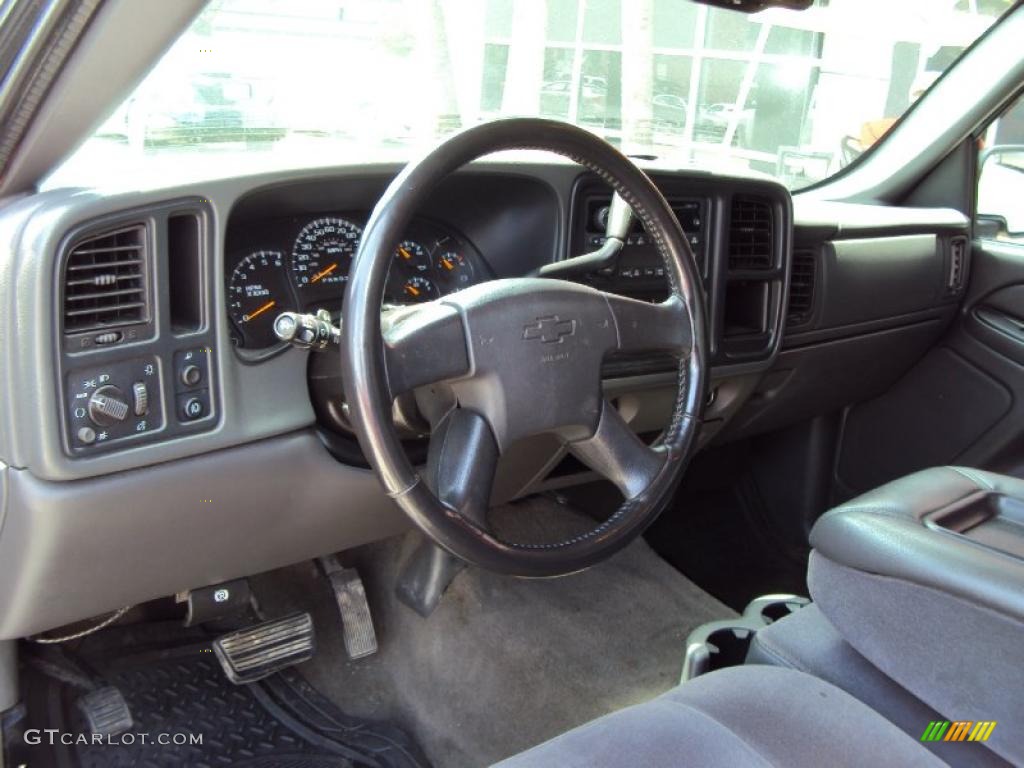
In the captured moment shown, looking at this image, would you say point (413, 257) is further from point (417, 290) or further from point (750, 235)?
point (750, 235)

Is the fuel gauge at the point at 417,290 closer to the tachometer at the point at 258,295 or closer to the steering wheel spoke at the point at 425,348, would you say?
the tachometer at the point at 258,295

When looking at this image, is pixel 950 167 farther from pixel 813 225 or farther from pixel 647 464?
pixel 647 464

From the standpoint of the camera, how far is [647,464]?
141 cm

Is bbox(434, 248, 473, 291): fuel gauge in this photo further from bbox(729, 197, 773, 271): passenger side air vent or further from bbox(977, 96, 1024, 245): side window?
bbox(977, 96, 1024, 245): side window

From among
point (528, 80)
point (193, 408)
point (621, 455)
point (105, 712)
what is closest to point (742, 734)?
point (621, 455)

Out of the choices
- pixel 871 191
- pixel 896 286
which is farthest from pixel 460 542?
pixel 871 191

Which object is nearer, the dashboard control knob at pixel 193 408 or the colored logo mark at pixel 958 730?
the colored logo mark at pixel 958 730

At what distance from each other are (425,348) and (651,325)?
372 millimetres

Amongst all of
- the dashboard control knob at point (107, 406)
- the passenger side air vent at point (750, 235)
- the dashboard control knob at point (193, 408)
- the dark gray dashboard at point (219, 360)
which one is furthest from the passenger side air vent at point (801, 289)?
the dashboard control knob at point (107, 406)

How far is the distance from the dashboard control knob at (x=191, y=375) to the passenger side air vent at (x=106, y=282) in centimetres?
9

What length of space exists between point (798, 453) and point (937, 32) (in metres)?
1.17

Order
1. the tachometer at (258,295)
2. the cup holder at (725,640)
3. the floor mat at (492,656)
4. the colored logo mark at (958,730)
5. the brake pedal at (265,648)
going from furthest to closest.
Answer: the floor mat at (492,656), the brake pedal at (265,648), the cup holder at (725,640), the tachometer at (258,295), the colored logo mark at (958,730)

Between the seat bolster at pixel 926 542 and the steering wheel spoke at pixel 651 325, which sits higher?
the steering wheel spoke at pixel 651 325

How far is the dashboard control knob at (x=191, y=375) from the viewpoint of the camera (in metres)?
1.42
